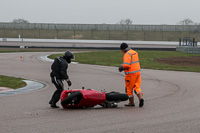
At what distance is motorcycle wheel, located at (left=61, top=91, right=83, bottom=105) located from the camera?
27.6ft

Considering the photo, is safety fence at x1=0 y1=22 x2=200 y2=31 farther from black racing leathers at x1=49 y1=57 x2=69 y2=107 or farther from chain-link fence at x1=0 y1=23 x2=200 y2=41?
black racing leathers at x1=49 y1=57 x2=69 y2=107

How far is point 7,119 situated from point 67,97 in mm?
1578

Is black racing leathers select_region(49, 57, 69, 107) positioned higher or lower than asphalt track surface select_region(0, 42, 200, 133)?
higher

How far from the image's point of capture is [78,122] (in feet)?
23.4

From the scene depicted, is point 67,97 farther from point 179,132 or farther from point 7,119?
point 179,132

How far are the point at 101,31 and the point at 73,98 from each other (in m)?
66.5

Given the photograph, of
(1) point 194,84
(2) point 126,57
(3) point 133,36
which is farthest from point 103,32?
(2) point 126,57

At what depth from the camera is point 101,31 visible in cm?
7450

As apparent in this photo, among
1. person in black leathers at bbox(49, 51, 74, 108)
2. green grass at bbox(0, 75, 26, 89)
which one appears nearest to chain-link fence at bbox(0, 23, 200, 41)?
green grass at bbox(0, 75, 26, 89)

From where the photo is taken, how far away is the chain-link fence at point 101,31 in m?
70.3

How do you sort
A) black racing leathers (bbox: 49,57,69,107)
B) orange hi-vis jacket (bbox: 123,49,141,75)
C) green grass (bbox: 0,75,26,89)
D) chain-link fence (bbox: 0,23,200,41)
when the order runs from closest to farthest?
black racing leathers (bbox: 49,57,69,107) < orange hi-vis jacket (bbox: 123,49,141,75) < green grass (bbox: 0,75,26,89) < chain-link fence (bbox: 0,23,200,41)

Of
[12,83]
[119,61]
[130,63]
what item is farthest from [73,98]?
[119,61]

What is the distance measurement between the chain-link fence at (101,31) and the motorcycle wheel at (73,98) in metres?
60.8

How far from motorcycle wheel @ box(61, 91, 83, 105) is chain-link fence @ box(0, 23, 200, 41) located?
200 ft
